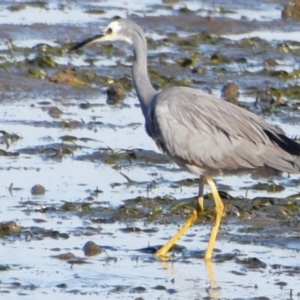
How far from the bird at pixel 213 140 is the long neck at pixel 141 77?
0.73ft

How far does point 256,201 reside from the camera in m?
9.72

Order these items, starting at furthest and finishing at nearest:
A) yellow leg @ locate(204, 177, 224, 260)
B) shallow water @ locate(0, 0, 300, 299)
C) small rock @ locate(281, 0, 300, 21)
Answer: small rock @ locate(281, 0, 300, 21) < yellow leg @ locate(204, 177, 224, 260) < shallow water @ locate(0, 0, 300, 299)

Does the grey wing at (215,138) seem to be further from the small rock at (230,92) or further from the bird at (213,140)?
the small rock at (230,92)

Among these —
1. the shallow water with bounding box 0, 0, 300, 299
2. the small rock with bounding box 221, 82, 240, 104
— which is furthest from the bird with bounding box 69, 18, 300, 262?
the small rock with bounding box 221, 82, 240, 104

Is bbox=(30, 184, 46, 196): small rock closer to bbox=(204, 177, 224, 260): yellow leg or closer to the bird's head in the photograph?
the bird's head

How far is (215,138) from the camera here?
29.6 feet

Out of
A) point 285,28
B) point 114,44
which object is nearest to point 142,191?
point 114,44

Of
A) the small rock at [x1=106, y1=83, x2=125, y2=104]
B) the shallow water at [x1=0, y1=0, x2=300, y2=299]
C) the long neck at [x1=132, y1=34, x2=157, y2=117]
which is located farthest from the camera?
the small rock at [x1=106, y1=83, x2=125, y2=104]

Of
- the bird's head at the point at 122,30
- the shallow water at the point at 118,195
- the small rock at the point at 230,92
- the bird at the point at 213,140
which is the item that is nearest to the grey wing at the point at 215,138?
the bird at the point at 213,140

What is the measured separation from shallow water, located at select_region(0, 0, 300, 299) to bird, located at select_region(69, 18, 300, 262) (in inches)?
15.9

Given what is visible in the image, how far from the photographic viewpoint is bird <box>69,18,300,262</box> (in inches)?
Result: 352

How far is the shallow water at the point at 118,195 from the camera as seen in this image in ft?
26.2

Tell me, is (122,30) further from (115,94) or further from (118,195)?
(115,94)

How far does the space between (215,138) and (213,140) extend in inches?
0.8
